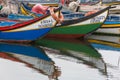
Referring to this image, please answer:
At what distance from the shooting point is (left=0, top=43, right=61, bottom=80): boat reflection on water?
11.5 metres

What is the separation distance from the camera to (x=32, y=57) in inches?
539

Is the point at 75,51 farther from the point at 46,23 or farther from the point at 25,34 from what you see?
the point at 25,34

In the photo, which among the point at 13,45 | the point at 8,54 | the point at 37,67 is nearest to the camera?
the point at 37,67

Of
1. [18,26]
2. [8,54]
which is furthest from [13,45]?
[8,54]

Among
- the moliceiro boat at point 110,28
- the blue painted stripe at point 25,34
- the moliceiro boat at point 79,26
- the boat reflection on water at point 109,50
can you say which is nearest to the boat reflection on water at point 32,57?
the blue painted stripe at point 25,34

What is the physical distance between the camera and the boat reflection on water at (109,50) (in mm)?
11562

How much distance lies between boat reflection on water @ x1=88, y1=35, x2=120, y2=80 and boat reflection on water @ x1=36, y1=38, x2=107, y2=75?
0.60ft

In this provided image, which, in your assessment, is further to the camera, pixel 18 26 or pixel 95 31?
pixel 95 31

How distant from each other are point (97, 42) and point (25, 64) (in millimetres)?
6382

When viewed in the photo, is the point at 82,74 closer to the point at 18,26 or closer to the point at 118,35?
the point at 18,26

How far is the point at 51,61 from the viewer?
13.0 m

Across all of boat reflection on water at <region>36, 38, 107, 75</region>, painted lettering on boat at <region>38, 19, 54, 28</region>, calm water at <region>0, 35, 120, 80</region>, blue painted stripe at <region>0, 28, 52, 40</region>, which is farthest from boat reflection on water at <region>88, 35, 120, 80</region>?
blue painted stripe at <region>0, 28, 52, 40</region>

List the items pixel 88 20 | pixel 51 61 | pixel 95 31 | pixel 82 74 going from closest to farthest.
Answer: pixel 82 74 < pixel 51 61 < pixel 88 20 < pixel 95 31

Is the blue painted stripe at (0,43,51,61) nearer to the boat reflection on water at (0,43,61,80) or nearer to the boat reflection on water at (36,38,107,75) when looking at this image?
the boat reflection on water at (0,43,61,80)
